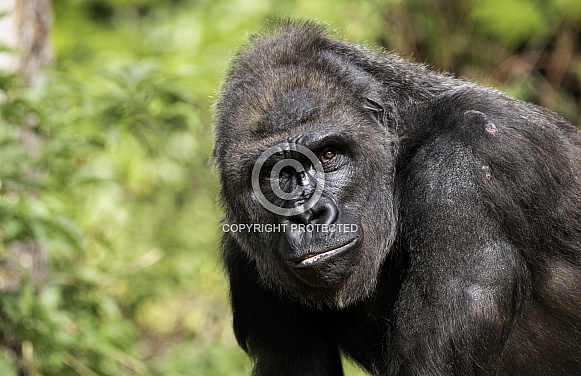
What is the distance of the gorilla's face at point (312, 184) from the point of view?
4289mm

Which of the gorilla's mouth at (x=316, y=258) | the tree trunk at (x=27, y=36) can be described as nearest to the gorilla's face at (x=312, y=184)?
the gorilla's mouth at (x=316, y=258)

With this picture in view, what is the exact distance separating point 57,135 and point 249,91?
153 cm

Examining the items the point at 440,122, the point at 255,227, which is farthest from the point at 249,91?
the point at 440,122

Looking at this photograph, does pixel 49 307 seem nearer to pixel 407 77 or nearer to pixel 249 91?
pixel 249 91

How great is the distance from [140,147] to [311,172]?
5474mm

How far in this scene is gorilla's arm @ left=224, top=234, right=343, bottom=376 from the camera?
16.5 feet

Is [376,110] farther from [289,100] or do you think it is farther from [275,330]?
[275,330]

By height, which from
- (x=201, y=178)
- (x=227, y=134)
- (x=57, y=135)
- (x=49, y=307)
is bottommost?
(x=201, y=178)

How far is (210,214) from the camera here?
10039 millimetres

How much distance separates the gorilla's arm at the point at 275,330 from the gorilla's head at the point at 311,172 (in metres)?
0.28

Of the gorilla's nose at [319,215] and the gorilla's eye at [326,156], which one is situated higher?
the gorilla's eye at [326,156]

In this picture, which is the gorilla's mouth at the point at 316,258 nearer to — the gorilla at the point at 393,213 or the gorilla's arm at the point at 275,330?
the gorilla at the point at 393,213

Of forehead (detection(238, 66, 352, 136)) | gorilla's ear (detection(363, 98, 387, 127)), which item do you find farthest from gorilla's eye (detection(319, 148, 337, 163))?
gorilla's ear (detection(363, 98, 387, 127))

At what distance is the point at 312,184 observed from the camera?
14.4ft
